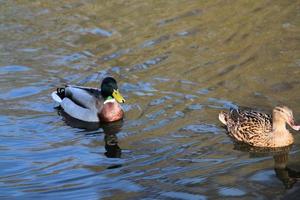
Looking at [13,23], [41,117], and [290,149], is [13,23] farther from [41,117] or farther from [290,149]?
[290,149]

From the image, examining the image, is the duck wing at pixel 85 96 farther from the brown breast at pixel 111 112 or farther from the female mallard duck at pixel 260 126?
the female mallard duck at pixel 260 126

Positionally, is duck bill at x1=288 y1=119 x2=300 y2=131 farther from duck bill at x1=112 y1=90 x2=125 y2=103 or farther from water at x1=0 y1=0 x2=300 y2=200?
duck bill at x1=112 y1=90 x2=125 y2=103

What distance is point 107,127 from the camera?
12711 millimetres

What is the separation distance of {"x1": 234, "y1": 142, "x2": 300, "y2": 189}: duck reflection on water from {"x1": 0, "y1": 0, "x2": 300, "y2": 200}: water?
28 mm

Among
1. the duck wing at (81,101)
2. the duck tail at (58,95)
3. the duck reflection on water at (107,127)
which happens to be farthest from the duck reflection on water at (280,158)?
the duck tail at (58,95)

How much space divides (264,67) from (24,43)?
552cm

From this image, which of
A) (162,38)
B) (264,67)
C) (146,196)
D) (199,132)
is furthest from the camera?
(162,38)

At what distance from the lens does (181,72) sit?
45.0 feet

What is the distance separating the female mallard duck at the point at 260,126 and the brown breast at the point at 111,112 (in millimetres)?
2172

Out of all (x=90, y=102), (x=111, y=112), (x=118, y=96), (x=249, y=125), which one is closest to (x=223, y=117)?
(x=249, y=125)

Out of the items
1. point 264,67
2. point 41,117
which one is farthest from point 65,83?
point 264,67

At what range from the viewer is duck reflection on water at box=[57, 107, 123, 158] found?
11.3 m

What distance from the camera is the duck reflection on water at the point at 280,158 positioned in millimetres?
9191

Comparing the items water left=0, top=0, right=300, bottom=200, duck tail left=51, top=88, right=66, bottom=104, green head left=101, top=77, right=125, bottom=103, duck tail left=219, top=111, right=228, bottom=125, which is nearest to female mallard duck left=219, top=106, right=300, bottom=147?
duck tail left=219, top=111, right=228, bottom=125
